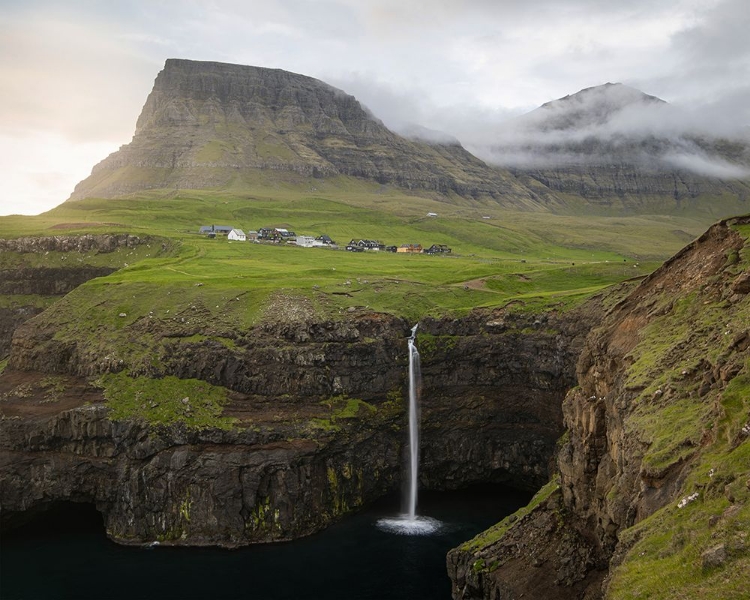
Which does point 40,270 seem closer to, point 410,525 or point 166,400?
point 166,400

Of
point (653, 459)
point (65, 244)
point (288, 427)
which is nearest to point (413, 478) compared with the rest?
point (288, 427)

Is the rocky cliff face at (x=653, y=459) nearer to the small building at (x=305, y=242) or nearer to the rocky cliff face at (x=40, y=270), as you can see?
the rocky cliff face at (x=40, y=270)

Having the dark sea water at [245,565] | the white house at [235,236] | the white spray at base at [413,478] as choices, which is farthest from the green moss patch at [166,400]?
the white house at [235,236]

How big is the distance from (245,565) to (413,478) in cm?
2646

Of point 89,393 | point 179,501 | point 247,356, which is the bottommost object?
point 179,501

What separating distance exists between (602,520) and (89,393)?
223 ft

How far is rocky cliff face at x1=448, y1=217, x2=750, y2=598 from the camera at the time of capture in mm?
27578

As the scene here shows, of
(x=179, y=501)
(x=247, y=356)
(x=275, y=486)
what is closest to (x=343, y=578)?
(x=275, y=486)

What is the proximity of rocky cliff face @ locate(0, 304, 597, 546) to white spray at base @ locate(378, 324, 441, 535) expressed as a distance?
1347 millimetres

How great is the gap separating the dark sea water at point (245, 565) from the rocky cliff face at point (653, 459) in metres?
12.9

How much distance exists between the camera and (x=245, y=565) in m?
73.0

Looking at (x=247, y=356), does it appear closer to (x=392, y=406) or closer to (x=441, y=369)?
(x=392, y=406)

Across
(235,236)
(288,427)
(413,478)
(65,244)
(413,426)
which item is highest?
(235,236)

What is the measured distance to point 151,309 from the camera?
101 meters
